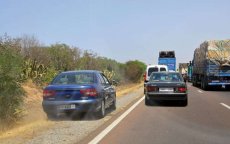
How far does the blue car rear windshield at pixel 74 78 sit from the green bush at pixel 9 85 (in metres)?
1.35

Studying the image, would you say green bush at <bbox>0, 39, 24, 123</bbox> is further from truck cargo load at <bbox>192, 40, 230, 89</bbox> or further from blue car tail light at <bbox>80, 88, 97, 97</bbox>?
truck cargo load at <bbox>192, 40, 230, 89</bbox>

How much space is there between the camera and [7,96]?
1316cm

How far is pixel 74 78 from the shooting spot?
14617 mm

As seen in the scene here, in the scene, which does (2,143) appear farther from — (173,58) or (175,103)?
(173,58)

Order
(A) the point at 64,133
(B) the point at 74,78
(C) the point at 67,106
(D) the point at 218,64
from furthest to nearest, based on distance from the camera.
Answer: (D) the point at 218,64 → (B) the point at 74,78 → (C) the point at 67,106 → (A) the point at 64,133

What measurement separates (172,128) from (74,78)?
400 centimetres

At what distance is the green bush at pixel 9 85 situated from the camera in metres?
13.1

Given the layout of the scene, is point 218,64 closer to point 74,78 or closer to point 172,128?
point 74,78

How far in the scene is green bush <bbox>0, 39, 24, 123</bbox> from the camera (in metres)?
13.1

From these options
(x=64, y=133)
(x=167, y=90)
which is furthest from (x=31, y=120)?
(x=167, y=90)

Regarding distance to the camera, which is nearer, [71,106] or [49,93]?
[71,106]

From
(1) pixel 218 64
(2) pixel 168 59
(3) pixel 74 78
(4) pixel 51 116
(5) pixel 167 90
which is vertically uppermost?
(2) pixel 168 59

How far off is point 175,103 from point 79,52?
28922 millimetres

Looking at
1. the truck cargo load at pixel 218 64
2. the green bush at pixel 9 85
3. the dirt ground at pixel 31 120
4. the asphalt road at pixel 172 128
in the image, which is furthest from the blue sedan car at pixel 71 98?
the truck cargo load at pixel 218 64
